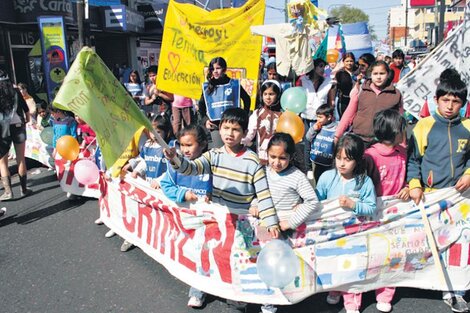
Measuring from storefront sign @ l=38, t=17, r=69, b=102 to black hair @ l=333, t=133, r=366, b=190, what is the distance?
29.7 feet

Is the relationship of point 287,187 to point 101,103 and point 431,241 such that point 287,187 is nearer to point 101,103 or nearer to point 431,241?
point 431,241

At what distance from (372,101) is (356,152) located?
4.45ft

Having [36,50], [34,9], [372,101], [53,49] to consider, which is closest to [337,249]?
[372,101]

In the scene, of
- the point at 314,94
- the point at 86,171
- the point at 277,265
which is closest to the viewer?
the point at 277,265

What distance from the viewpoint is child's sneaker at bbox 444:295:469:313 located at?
10.2 ft

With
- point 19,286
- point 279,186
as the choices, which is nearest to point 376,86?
point 279,186

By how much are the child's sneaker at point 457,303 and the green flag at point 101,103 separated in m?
2.54

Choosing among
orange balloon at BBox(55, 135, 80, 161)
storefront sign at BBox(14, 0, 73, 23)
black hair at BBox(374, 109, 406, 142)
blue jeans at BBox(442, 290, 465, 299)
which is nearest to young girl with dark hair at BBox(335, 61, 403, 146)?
black hair at BBox(374, 109, 406, 142)

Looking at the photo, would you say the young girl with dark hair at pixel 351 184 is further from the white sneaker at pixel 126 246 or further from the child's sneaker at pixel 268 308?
the white sneaker at pixel 126 246

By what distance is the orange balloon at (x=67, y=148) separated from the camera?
17.6 feet

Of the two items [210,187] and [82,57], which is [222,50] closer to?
[210,187]

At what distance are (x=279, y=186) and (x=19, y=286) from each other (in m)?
2.47

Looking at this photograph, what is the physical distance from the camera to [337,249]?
307 cm

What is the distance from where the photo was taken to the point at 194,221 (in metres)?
3.26
